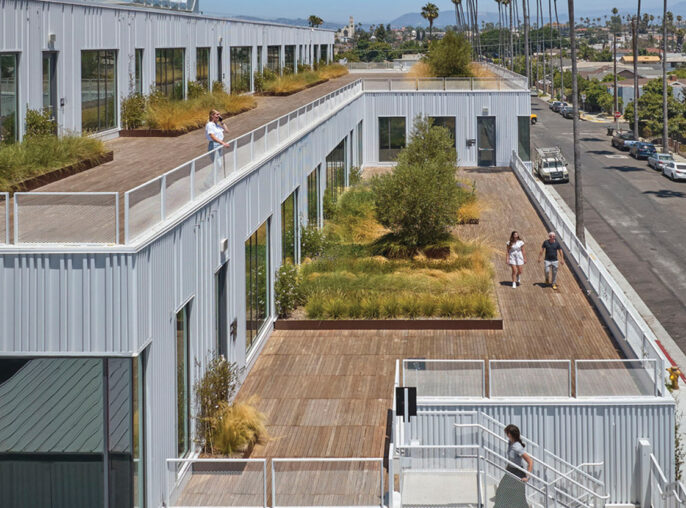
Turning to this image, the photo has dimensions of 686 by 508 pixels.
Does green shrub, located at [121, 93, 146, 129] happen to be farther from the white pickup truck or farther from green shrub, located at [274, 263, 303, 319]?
the white pickup truck

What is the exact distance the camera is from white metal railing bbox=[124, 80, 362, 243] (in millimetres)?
12203

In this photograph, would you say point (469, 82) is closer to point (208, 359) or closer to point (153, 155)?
point (153, 155)

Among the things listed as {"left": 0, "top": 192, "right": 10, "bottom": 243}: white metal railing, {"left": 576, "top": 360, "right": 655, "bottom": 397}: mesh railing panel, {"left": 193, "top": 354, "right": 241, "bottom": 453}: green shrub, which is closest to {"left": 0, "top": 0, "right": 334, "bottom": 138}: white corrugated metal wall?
{"left": 193, "top": 354, "right": 241, "bottom": 453}: green shrub

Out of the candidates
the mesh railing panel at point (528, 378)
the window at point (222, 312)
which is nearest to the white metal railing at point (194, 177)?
the window at point (222, 312)

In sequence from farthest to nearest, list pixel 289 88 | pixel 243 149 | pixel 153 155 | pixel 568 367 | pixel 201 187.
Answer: pixel 289 88
pixel 153 155
pixel 243 149
pixel 568 367
pixel 201 187

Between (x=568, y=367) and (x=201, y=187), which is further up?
(x=201, y=187)

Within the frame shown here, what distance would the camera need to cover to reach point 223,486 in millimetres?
13031

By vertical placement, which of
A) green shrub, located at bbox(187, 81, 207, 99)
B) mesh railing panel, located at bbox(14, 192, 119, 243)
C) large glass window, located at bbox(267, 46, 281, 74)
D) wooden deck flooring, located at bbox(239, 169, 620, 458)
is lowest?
wooden deck flooring, located at bbox(239, 169, 620, 458)

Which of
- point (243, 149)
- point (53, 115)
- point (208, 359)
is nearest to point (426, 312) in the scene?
point (243, 149)

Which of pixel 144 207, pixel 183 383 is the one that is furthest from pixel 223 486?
pixel 144 207

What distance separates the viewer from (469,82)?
4925 centimetres

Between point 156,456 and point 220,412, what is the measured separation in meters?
2.57

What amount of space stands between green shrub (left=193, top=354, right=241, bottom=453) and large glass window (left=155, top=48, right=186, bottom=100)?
18.2 metres

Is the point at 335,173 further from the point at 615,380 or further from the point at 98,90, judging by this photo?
the point at 615,380
